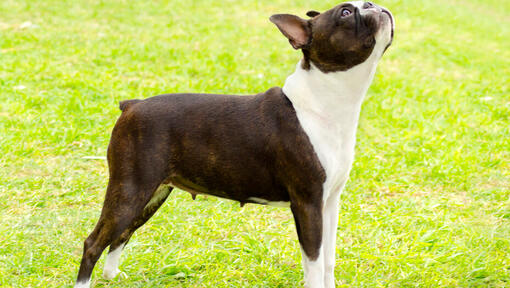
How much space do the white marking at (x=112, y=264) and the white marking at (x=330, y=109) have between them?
49.5 inches

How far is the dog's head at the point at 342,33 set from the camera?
10.0 ft

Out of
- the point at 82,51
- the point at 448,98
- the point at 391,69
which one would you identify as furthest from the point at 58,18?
the point at 448,98

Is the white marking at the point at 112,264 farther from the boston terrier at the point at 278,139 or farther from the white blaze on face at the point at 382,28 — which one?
the white blaze on face at the point at 382,28

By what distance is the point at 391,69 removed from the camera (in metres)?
9.45

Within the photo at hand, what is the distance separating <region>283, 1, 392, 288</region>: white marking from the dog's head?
0.03 m

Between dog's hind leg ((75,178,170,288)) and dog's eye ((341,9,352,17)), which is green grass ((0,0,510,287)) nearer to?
dog's hind leg ((75,178,170,288))

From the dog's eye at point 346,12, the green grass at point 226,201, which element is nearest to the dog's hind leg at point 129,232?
the green grass at point 226,201

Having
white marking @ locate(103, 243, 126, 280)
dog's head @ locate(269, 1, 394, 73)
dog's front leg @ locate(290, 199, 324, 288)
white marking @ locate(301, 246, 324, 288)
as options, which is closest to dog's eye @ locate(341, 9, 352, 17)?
dog's head @ locate(269, 1, 394, 73)

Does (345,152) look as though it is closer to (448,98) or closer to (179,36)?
(448,98)

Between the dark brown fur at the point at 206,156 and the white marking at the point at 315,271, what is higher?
the dark brown fur at the point at 206,156

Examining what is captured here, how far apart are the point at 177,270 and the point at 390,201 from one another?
2.16m

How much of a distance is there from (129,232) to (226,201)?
1.58 meters

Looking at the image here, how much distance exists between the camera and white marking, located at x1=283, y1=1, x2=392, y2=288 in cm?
315

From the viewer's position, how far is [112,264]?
3.85m
